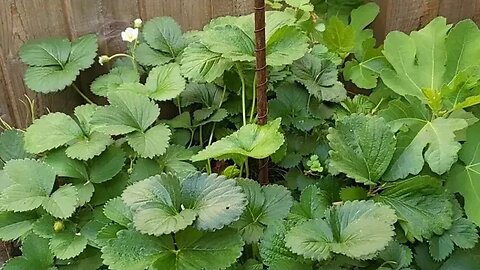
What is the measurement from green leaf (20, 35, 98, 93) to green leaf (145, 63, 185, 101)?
0.17m

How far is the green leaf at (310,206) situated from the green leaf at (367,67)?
44 cm

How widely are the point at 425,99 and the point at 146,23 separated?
759mm

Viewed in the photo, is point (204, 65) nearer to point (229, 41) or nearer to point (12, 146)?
point (229, 41)

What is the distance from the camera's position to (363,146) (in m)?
1.38

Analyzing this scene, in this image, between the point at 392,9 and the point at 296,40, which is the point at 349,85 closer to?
the point at 392,9

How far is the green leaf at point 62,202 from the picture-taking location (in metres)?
1.35

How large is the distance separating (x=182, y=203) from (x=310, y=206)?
0.30m

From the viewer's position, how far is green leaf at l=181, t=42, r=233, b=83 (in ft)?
4.82

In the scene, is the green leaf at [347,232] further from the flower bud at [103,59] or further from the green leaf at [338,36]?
the flower bud at [103,59]

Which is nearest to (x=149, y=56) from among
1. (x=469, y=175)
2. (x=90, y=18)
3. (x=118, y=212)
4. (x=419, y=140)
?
(x=90, y=18)

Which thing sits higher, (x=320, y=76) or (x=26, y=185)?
(x=320, y=76)

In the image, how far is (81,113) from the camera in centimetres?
154

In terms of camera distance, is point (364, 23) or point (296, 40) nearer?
point (296, 40)

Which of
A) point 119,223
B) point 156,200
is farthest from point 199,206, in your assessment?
point 119,223
